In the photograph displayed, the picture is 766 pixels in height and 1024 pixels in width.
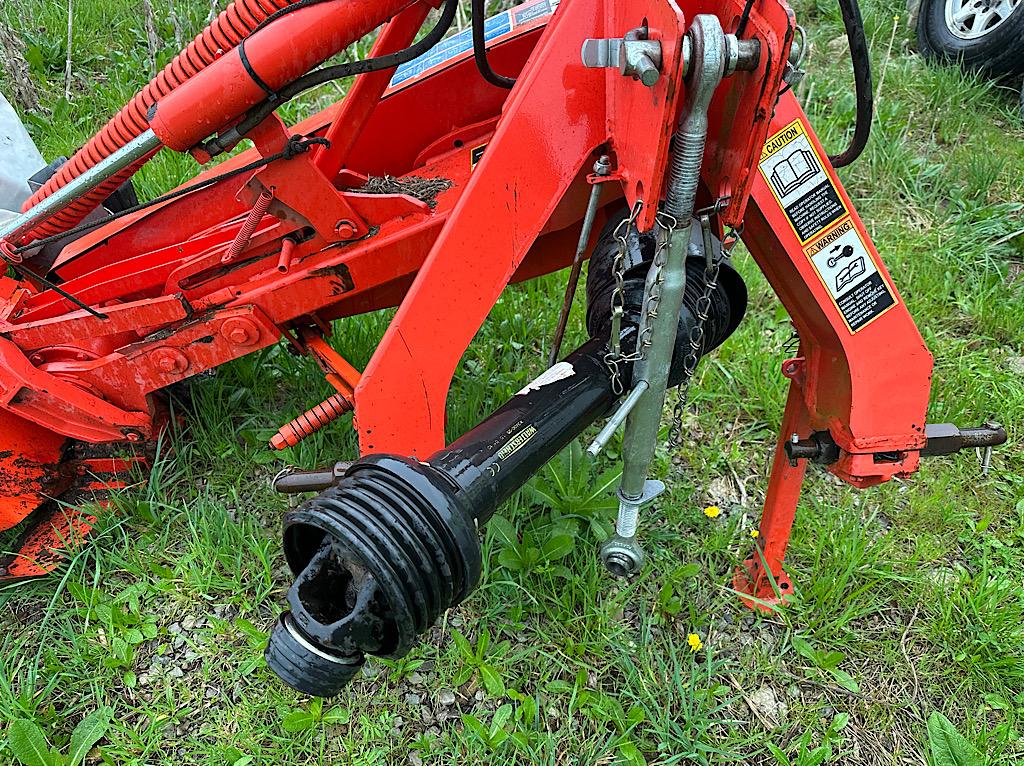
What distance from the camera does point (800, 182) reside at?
5.41ft

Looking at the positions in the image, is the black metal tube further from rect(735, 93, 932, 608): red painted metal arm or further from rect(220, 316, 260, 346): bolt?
rect(220, 316, 260, 346): bolt

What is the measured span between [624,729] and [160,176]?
2.95 m

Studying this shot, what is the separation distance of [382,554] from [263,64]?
3.39 ft

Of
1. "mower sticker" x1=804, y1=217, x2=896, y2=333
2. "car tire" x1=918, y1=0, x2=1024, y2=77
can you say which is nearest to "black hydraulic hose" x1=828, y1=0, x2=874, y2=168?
"mower sticker" x1=804, y1=217, x2=896, y2=333

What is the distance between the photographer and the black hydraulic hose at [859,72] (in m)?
1.45

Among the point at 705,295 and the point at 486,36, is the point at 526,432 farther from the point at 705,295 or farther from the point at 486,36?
the point at 486,36

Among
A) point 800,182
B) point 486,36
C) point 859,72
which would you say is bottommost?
point 800,182

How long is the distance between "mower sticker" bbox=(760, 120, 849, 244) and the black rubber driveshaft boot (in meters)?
0.78

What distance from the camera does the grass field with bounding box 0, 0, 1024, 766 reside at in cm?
203

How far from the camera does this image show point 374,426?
1.61m

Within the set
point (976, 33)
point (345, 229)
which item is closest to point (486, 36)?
point (345, 229)

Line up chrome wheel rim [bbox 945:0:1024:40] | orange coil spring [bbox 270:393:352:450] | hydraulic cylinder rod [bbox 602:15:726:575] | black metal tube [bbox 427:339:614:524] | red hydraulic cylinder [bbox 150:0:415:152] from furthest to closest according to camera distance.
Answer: chrome wheel rim [bbox 945:0:1024:40], orange coil spring [bbox 270:393:352:450], red hydraulic cylinder [bbox 150:0:415:152], black metal tube [bbox 427:339:614:524], hydraulic cylinder rod [bbox 602:15:726:575]

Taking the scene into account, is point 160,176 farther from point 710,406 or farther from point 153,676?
point 710,406

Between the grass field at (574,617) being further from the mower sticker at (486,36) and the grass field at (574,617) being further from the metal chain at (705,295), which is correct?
the mower sticker at (486,36)
